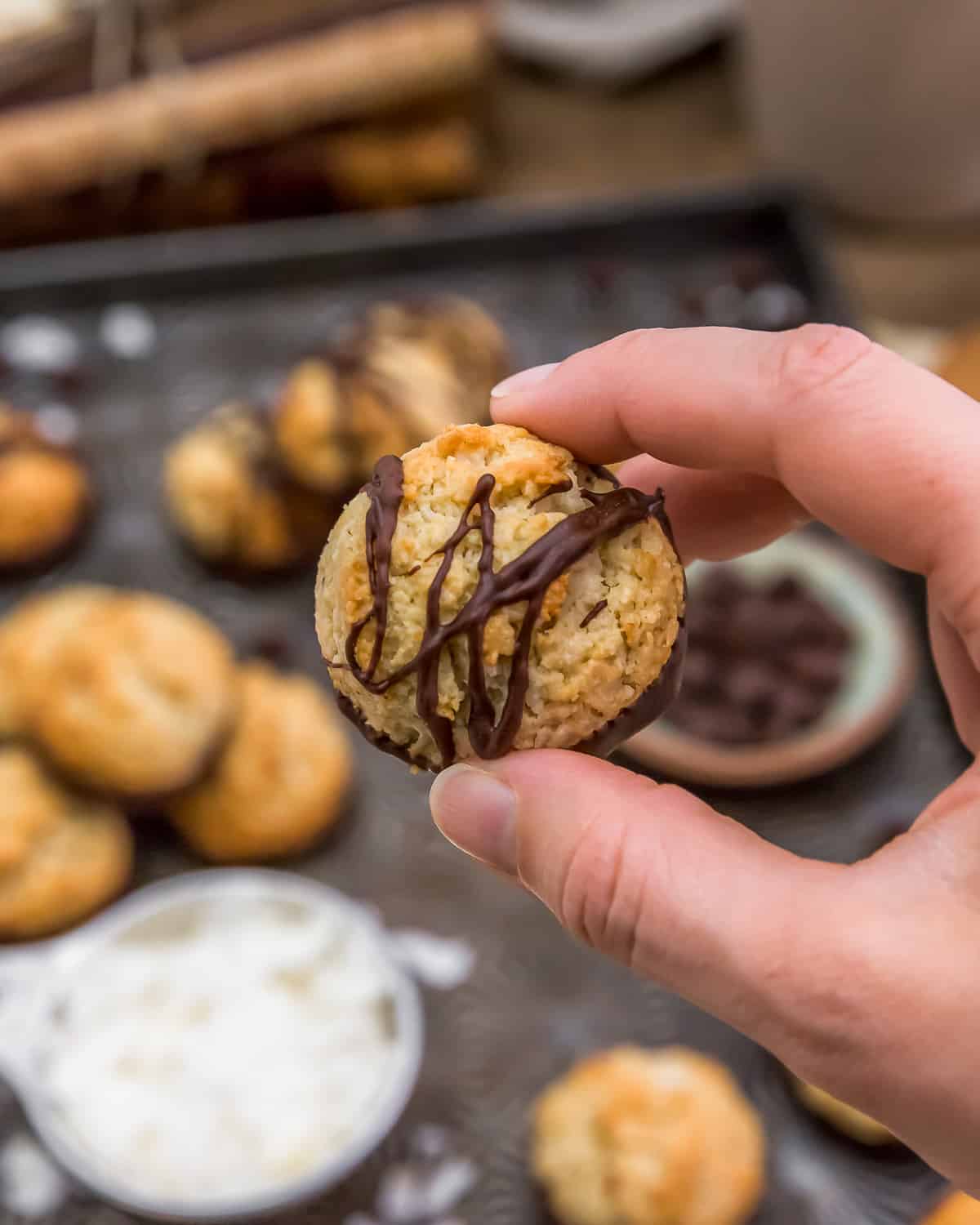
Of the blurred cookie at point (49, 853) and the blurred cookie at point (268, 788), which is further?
the blurred cookie at point (268, 788)

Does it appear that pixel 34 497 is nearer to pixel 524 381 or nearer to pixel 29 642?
pixel 29 642

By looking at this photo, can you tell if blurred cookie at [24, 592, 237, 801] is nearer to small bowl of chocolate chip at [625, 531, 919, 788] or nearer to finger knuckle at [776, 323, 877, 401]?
small bowl of chocolate chip at [625, 531, 919, 788]

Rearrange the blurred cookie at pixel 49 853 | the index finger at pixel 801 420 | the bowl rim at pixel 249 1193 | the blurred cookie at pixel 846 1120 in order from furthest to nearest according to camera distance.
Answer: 1. the blurred cookie at pixel 49 853
2. the blurred cookie at pixel 846 1120
3. the bowl rim at pixel 249 1193
4. the index finger at pixel 801 420

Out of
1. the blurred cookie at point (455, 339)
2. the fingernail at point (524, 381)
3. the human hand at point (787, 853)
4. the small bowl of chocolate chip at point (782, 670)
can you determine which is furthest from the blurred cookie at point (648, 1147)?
the blurred cookie at point (455, 339)

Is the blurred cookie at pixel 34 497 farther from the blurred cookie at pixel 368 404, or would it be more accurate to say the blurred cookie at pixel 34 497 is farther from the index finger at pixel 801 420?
the index finger at pixel 801 420

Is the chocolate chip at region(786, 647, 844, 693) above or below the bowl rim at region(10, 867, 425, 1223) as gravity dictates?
above

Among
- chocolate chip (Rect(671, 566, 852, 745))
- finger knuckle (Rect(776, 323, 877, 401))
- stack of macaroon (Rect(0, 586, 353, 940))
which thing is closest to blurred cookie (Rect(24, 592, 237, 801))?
stack of macaroon (Rect(0, 586, 353, 940))

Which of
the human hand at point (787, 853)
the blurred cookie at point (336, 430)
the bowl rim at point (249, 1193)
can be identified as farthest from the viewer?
the blurred cookie at point (336, 430)
